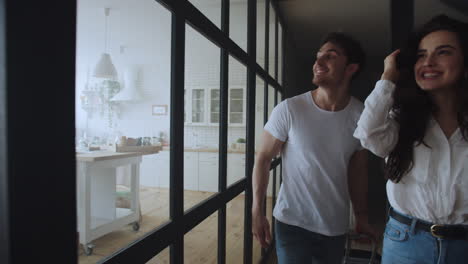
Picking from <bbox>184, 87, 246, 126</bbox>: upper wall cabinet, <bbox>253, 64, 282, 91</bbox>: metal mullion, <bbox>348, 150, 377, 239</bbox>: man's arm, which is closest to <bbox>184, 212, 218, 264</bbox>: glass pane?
<bbox>184, 87, 246, 126</bbox>: upper wall cabinet

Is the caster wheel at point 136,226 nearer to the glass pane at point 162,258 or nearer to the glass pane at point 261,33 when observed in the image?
the glass pane at point 162,258

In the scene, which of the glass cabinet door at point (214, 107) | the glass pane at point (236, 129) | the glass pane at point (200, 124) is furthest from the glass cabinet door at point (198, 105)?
the glass pane at point (236, 129)

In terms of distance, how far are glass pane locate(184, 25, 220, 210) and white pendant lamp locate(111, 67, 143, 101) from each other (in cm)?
28

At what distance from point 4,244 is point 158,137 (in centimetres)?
57

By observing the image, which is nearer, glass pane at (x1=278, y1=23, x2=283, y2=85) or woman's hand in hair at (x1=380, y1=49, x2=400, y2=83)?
woman's hand in hair at (x1=380, y1=49, x2=400, y2=83)

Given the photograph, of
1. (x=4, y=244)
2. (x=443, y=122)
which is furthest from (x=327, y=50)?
(x=4, y=244)

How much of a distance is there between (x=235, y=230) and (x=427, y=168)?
4.14 ft

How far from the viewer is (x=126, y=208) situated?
89 centimetres

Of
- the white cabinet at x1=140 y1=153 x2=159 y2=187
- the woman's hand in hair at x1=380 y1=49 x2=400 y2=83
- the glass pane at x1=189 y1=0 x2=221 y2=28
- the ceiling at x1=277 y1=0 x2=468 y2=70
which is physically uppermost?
the ceiling at x1=277 y1=0 x2=468 y2=70

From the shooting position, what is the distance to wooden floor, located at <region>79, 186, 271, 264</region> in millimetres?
758

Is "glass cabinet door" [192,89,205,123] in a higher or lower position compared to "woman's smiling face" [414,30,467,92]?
lower

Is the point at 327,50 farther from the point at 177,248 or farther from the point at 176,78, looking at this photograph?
the point at 177,248

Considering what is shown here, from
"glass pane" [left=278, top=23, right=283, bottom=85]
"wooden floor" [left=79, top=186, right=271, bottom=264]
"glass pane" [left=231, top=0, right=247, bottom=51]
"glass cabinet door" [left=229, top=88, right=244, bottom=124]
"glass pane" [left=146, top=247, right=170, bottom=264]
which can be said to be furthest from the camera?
"glass pane" [left=278, top=23, right=283, bottom=85]

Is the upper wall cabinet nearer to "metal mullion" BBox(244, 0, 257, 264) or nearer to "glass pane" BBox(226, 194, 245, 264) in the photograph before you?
"metal mullion" BBox(244, 0, 257, 264)
